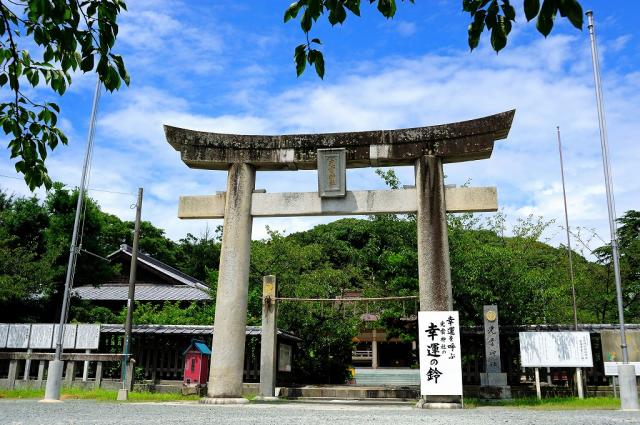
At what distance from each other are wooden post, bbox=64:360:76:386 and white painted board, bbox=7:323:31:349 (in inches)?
63.4

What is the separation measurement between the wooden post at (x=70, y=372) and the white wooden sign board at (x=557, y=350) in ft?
41.1

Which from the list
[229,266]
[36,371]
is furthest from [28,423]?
[36,371]

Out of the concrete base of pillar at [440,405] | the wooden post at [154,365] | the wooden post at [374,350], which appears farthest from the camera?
the wooden post at [374,350]

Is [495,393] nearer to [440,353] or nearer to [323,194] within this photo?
[440,353]

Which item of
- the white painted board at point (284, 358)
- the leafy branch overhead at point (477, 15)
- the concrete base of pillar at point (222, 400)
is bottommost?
the concrete base of pillar at point (222, 400)

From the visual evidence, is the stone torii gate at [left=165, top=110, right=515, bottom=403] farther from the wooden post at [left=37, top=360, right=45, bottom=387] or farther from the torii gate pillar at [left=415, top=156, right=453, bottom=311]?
the wooden post at [left=37, top=360, right=45, bottom=387]

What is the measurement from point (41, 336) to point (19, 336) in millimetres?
772

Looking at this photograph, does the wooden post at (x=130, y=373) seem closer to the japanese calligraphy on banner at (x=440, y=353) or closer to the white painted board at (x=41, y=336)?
the white painted board at (x=41, y=336)

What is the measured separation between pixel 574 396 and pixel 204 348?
1019 centimetres

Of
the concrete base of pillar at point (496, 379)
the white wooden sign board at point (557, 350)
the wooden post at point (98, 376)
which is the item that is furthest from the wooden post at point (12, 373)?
the white wooden sign board at point (557, 350)

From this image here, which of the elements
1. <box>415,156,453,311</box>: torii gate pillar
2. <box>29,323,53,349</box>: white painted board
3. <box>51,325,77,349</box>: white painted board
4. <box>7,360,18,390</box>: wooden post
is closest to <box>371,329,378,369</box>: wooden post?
<box>51,325,77,349</box>: white painted board

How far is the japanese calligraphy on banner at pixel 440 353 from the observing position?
9.95 meters

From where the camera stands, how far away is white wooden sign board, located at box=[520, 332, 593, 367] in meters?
13.1

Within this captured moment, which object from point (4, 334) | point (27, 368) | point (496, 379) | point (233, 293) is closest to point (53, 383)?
point (233, 293)
